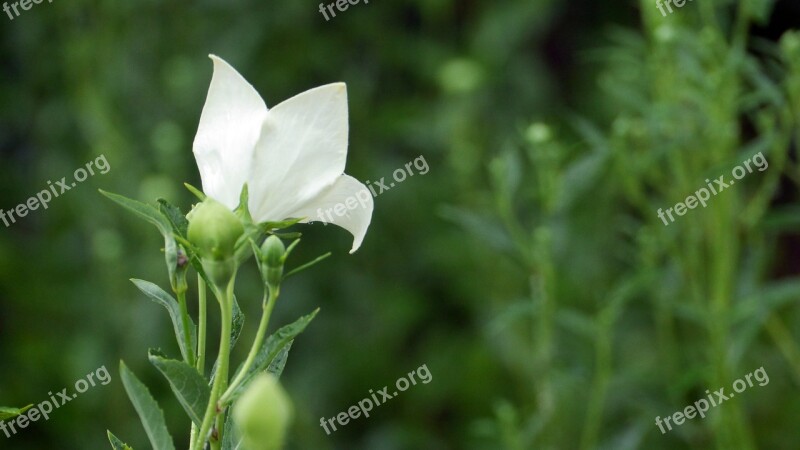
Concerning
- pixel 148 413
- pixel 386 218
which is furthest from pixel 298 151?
pixel 386 218

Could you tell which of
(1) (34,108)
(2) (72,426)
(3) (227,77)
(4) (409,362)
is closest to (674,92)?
(3) (227,77)

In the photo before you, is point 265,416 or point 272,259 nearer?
point 265,416

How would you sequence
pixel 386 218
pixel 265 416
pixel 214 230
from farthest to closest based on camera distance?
pixel 386 218
pixel 214 230
pixel 265 416

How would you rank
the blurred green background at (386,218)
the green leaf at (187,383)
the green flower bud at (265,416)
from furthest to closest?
the blurred green background at (386,218), the green leaf at (187,383), the green flower bud at (265,416)

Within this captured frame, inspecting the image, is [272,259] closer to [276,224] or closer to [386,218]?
[276,224]

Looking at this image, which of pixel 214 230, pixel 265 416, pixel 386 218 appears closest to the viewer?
pixel 265 416

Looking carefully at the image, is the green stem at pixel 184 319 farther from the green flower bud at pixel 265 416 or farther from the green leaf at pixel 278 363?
the green flower bud at pixel 265 416

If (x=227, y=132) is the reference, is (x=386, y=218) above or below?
above

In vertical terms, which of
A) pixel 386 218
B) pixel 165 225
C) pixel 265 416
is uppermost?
pixel 386 218

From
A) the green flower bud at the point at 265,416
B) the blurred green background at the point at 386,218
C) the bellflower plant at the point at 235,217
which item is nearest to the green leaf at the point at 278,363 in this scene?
the bellflower plant at the point at 235,217
